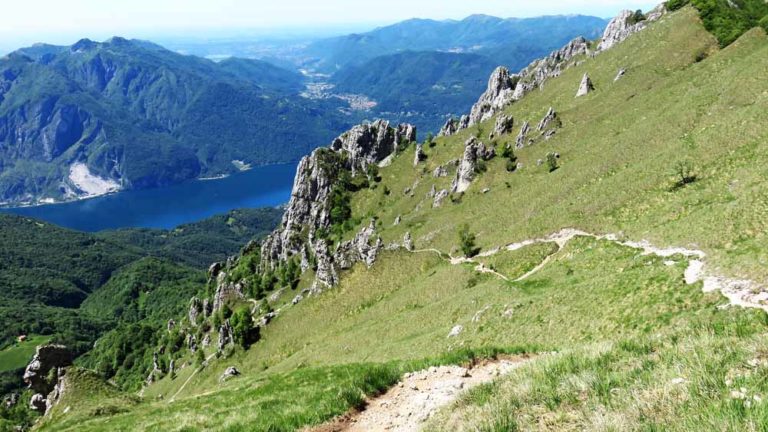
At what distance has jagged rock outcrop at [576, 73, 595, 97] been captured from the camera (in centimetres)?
12150

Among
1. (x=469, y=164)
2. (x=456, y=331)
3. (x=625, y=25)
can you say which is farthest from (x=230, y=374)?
(x=625, y=25)

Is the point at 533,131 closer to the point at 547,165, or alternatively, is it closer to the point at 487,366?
the point at 547,165

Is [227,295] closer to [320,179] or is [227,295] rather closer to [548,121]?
[320,179]

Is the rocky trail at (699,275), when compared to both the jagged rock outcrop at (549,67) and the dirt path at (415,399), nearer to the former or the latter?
the dirt path at (415,399)

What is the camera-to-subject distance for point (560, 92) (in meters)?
134

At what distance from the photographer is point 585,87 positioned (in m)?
122

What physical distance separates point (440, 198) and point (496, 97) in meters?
71.7

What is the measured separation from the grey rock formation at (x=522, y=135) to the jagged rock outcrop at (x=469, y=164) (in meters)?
6.57

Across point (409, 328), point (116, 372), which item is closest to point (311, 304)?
point (409, 328)

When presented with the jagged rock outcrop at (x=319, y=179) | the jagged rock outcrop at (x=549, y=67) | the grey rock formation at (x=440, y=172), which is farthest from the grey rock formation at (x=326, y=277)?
the jagged rock outcrop at (x=549, y=67)

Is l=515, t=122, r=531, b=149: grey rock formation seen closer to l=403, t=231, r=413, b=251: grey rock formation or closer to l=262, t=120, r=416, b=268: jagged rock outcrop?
l=403, t=231, r=413, b=251: grey rock formation

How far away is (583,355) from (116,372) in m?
210

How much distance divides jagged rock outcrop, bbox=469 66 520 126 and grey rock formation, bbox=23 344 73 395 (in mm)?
137133

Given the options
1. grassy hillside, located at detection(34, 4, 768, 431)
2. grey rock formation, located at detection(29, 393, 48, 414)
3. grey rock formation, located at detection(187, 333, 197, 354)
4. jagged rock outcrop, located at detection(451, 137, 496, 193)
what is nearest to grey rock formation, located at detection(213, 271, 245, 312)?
grey rock formation, located at detection(187, 333, 197, 354)
